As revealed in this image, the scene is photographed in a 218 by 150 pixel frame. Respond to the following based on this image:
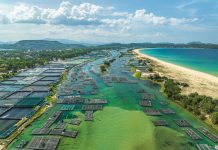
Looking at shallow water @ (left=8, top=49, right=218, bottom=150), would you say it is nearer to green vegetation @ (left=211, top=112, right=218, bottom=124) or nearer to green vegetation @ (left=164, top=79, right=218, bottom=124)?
green vegetation @ (left=164, top=79, right=218, bottom=124)

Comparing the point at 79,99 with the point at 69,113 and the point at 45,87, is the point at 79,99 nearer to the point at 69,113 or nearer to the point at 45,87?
the point at 69,113

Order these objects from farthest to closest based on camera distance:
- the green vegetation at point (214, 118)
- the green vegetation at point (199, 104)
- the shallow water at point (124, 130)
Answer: the green vegetation at point (199, 104)
the green vegetation at point (214, 118)
the shallow water at point (124, 130)

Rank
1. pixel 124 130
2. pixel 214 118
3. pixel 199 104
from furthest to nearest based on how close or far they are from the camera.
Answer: pixel 199 104 < pixel 214 118 < pixel 124 130

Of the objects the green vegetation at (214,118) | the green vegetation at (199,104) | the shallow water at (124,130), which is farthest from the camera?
the green vegetation at (199,104)

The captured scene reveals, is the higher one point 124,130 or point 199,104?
point 199,104

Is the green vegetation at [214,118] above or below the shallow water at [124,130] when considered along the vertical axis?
above

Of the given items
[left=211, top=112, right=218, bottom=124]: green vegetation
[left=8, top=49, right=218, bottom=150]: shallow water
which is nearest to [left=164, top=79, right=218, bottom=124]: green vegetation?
[left=211, top=112, right=218, bottom=124]: green vegetation

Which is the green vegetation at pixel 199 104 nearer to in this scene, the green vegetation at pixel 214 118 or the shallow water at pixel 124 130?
the green vegetation at pixel 214 118

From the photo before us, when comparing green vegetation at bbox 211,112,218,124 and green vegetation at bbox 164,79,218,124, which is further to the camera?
green vegetation at bbox 164,79,218,124

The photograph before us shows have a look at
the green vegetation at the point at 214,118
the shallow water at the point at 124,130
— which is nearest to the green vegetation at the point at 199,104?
the green vegetation at the point at 214,118

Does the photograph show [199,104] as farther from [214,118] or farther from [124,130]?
[124,130]

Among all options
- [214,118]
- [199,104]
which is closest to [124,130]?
[214,118]

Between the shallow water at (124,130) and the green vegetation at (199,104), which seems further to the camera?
the green vegetation at (199,104)
